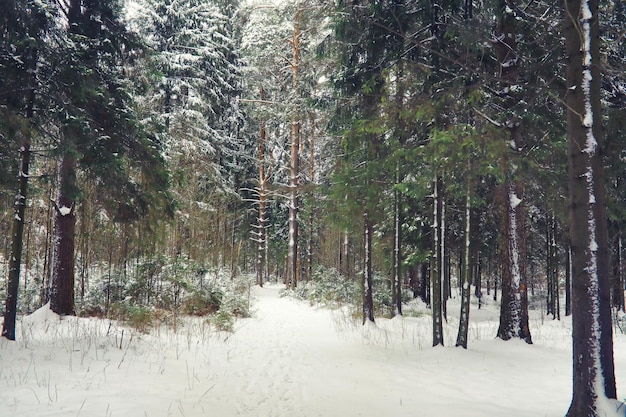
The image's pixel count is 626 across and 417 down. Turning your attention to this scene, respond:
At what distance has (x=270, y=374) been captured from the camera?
662cm

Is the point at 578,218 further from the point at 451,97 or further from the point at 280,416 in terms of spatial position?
the point at 280,416

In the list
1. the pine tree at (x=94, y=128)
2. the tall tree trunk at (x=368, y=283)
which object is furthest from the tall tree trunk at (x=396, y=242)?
the pine tree at (x=94, y=128)

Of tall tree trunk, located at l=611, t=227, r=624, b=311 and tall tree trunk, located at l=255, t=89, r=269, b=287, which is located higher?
tall tree trunk, located at l=255, t=89, r=269, b=287

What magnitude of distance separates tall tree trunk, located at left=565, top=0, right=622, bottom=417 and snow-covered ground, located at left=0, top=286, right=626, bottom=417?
0.99 m

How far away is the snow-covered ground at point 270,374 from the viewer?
4777 millimetres

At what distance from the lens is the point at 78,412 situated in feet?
13.7

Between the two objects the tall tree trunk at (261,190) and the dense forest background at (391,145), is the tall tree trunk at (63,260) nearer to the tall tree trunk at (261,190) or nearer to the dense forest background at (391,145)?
the dense forest background at (391,145)

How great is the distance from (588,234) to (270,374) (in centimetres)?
522

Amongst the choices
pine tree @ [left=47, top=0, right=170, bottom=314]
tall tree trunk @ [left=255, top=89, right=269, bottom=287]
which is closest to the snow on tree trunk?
pine tree @ [left=47, top=0, right=170, bottom=314]

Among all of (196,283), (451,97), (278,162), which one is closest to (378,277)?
(278,162)

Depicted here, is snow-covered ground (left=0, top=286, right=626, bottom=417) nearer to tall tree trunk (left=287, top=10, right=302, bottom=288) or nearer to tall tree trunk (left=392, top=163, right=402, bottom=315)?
tall tree trunk (left=392, top=163, right=402, bottom=315)

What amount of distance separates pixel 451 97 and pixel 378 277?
50.2 ft

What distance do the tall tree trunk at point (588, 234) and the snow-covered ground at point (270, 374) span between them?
988 millimetres

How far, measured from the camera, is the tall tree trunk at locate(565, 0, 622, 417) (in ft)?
13.2
